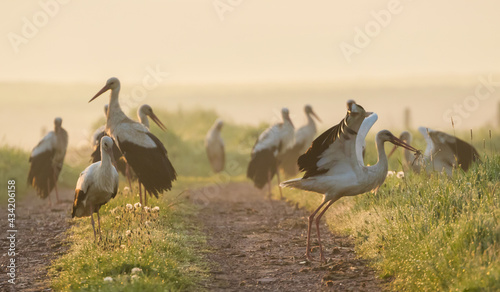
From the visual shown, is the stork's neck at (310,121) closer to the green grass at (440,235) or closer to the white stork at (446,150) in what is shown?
the white stork at (446,150)

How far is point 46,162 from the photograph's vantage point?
14156mm

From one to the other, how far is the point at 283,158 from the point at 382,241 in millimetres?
8208

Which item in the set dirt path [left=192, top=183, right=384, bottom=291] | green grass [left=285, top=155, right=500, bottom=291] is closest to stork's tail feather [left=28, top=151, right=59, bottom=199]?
dirt path [left=192, top=183, right=384, bottom=291]

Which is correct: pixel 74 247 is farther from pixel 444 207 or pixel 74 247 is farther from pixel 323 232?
pixel 444 207

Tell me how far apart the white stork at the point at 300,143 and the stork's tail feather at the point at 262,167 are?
86cm

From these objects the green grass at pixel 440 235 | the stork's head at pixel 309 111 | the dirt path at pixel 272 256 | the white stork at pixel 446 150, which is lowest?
the dirt path at pixel 272 256

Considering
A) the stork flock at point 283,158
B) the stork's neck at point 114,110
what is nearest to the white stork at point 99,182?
the stork flock at point 283,158

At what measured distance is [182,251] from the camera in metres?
7.68

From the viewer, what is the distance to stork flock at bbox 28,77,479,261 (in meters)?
7.55

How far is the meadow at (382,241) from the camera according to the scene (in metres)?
5.77

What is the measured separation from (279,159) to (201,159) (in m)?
8.39

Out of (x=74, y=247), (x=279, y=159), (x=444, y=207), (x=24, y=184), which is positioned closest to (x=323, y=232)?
(x=444, y=207)

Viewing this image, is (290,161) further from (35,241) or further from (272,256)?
(272,256)

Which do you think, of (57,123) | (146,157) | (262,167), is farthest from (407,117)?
(146,157)
